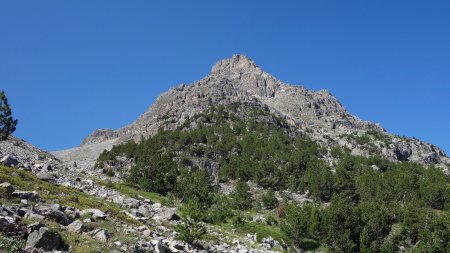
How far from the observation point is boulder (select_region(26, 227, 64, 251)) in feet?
63.8

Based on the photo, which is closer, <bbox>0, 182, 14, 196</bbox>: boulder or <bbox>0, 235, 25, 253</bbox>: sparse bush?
<bbox>0, 235, 25, 253</bbox>: sparse bush

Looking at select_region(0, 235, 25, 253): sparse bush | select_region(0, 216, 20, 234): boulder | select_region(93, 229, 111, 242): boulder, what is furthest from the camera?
select_region(93, 229, 111, 242): boulder

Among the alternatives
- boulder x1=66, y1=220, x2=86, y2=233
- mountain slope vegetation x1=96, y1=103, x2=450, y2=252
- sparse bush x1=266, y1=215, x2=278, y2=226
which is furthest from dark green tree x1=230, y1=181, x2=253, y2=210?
boulder x1=66, y1=220, x2=86, y2=233

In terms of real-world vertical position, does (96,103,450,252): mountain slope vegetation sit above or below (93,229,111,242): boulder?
above

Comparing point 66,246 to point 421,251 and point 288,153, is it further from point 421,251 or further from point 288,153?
point 288,153

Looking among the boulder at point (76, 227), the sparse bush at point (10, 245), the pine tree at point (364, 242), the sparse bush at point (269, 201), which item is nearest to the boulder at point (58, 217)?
the boulder at point (76, 227)

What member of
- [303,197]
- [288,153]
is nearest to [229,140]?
[288,153]

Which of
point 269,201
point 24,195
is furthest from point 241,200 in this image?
point 24,195

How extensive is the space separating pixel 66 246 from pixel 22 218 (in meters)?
3.75

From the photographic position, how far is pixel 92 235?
80.8ft

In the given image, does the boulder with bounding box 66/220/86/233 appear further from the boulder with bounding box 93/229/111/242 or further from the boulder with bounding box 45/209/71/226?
the boulder with bounding box 93/229/111/242

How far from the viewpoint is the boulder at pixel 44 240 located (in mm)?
19438

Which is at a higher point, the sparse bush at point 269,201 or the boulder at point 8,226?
the sparse bush at point 269,201

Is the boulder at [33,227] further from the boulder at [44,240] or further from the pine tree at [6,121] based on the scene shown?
the pine tree at [6,121]
